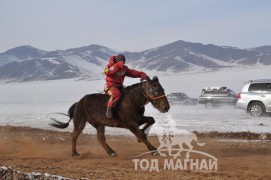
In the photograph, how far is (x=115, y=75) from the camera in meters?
10.2

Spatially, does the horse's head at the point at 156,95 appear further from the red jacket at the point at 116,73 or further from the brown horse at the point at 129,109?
the red jacket at the point at 116,73

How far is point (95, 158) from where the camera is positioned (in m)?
10.5

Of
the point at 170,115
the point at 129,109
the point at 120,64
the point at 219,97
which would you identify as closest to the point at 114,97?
the point at 129,109

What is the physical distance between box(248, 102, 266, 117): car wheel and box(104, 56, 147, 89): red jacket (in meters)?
16.7

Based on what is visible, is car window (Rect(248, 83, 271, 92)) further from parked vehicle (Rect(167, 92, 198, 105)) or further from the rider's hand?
the rider's hand

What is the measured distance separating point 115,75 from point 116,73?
0.07 m

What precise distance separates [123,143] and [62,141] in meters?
2.43

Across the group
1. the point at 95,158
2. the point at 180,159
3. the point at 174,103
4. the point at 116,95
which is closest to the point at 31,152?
the point at 95,158

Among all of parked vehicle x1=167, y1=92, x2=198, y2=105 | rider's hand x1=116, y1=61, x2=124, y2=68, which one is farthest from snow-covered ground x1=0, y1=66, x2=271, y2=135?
rider's hand x1=116, y1=61, x2=124, y2=68

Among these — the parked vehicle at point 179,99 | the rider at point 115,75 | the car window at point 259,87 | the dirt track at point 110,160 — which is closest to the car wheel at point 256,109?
the car window at point 259,87

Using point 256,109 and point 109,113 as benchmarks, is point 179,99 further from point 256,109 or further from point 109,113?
point 109,113

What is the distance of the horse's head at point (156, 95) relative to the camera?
9.53 meters

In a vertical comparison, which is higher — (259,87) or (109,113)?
(259,87)

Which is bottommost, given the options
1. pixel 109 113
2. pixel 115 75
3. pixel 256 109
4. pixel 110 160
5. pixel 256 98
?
pixel 110 160
